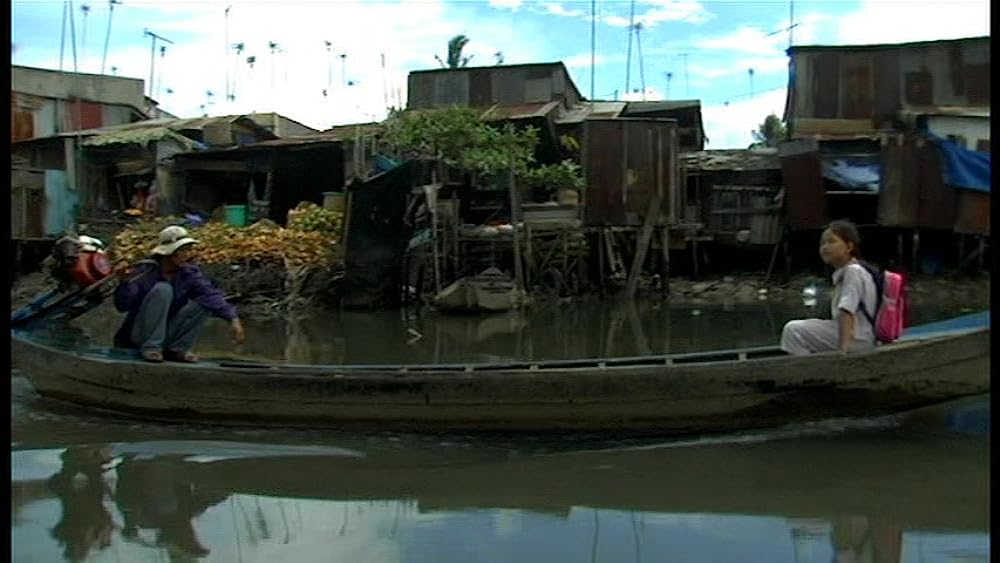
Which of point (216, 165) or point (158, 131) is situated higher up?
point (158, 131)

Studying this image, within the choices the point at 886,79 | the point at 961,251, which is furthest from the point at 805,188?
the point at 886,79

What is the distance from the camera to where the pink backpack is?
5.68 metres

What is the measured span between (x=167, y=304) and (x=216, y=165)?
1542cm

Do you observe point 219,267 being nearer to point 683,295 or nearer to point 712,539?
point 683,295

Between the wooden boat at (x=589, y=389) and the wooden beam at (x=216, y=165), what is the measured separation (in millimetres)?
15229

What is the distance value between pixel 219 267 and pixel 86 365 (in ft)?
32.5

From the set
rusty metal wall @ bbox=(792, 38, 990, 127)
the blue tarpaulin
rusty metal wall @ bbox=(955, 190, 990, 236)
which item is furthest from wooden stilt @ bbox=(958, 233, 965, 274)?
rusty metal wall @ bbox=(792, 38, 990, 127)

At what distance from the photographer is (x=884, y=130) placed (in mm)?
20062

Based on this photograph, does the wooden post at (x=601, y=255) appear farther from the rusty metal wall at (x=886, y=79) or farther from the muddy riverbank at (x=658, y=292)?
the rusty metal wall at (x=886, y=79)

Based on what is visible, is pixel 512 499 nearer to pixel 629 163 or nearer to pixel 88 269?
pixel 88 269

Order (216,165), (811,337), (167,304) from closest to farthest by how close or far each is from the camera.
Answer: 1. (811,337)
2. (167,304)
3. (216,165)

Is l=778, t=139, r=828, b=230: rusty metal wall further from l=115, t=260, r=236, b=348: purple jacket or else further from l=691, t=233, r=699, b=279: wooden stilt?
l=115, t=260, r=236, b=348: purple jacket

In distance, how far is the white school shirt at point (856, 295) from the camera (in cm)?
553

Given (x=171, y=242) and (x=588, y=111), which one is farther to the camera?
(x=588, y=111)
